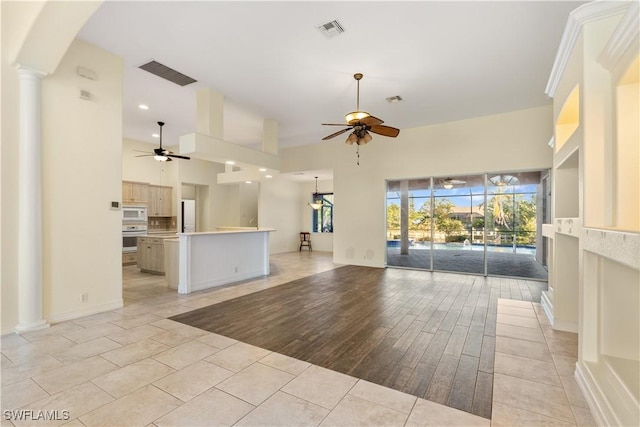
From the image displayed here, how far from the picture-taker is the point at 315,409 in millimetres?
1983

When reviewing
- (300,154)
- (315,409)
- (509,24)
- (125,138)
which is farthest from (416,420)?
(125,138)

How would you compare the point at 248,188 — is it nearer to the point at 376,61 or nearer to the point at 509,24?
the point at 376,61

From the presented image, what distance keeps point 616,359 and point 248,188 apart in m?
10.8

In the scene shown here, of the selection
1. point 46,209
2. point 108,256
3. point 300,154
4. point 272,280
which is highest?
point 300,154

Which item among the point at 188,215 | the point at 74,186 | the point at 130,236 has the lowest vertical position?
the point at 130,236

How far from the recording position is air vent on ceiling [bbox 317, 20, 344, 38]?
340 centimetres

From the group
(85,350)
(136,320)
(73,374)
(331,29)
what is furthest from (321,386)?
(331,29)

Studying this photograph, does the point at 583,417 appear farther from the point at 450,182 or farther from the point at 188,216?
the point at 188,216

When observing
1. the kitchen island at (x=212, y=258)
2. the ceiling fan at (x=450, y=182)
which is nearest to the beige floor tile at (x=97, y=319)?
the kitchen island at (x=212, y=258)

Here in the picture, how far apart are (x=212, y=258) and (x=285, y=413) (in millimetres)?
4111

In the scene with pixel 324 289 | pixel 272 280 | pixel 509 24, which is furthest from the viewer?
pixel 272 280

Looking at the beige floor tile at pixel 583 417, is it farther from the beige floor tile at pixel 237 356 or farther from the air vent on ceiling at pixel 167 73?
→ the air vent on ceiling at pixel 167 73

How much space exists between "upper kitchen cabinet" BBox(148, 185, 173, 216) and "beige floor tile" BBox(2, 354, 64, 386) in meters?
6.85

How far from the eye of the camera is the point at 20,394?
211 centimetres
